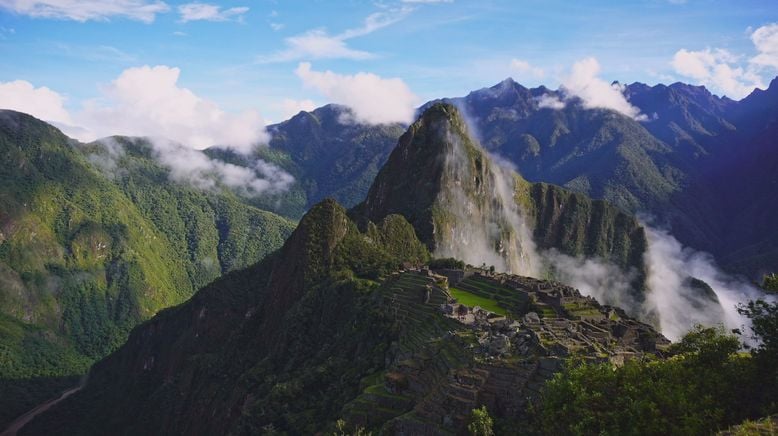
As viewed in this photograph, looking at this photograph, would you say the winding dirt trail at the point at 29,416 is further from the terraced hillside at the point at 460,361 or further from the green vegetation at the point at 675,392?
the green vegetation at the point at 675,392

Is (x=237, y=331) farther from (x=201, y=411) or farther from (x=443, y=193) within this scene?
(x=443, y=193)

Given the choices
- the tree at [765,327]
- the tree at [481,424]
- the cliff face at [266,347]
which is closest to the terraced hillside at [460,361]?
the tree at [481,424]

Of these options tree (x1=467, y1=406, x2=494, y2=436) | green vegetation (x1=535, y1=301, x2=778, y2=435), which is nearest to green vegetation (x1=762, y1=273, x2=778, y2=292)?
green vegetation (x1=535, y1=301, x2=778, y2=435)

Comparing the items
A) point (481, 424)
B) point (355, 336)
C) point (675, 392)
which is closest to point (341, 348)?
point (355, 336)

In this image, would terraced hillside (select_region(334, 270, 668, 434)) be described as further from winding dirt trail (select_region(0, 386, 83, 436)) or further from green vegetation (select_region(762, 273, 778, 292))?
winding dirt trail (select_region(0, 386, 83, 436))

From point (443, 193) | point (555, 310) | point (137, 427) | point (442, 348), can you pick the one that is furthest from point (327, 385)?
point (443, 193)

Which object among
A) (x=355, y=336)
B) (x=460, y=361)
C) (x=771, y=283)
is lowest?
(x=355, y=336)

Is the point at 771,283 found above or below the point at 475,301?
above

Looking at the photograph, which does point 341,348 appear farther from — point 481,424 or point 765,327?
point 765,327

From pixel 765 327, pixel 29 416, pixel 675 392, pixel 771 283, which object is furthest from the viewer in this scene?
pixel 29 416
